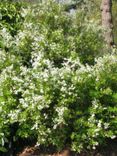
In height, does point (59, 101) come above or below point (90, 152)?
above

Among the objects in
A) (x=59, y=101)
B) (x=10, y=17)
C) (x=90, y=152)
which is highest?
(x=10, y=17)

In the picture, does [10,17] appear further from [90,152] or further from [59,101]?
[90,152]

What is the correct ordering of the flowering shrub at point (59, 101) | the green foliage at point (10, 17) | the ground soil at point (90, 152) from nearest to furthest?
the flowering shrub at point (59, 101) → the ground soil at point (90, 152) → the green foliage at point (10, 17)

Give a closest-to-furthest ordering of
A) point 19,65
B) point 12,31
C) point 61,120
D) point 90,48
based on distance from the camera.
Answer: point 61,120 → point 19,65 → point 90,48 → point 12,31

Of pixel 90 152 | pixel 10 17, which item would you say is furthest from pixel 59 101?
pixel 10 17

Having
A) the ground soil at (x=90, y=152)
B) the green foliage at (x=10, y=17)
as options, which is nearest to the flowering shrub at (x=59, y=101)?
the ground soil at (x=90, y=152)

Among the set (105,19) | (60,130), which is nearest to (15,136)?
(60,130)

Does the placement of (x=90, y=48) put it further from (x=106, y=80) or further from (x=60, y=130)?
(x=60, y=130)

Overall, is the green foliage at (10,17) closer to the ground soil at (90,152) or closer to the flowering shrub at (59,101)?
the flowering shrub at (59,101)

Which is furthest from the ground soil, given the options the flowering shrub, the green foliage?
the green foliage

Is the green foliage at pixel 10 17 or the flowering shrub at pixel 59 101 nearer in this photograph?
the flowering shrub at pixel 59 101

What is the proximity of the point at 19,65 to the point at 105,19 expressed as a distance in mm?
10557

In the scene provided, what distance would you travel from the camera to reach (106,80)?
282 inches

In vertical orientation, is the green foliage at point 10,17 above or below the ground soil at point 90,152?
above
